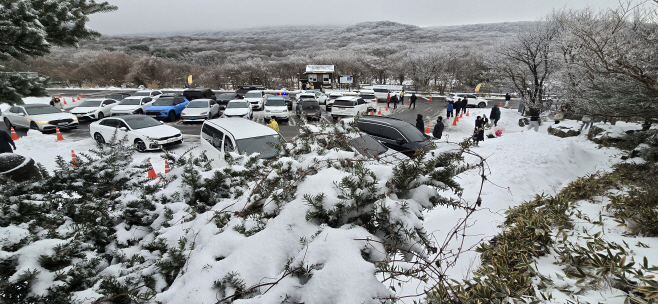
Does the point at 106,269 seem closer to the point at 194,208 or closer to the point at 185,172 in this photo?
the point at 194,208

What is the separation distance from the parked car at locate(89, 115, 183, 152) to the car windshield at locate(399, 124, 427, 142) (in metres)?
8.89

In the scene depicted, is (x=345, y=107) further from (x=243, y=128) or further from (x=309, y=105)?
(x=243, y=128)

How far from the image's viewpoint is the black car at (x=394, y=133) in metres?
9.26

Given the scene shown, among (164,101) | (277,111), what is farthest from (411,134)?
(164,101)

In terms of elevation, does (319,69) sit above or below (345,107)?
above

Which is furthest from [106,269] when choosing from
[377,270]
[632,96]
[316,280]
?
[632,96]

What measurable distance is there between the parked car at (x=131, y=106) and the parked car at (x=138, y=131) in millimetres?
4834

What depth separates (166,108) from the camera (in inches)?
673

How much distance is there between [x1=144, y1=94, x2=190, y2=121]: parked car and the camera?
1674 centimetres

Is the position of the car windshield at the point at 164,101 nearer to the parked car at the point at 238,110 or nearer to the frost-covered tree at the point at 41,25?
the parked car at the point at 238,110

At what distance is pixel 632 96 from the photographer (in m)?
6.73

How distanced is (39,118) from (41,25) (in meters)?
14.3

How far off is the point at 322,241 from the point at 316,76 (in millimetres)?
41638

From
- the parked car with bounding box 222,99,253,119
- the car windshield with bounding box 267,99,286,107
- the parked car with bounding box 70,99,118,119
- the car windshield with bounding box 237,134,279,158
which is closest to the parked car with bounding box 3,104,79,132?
the parked car with bounding box 70,99,118,119
